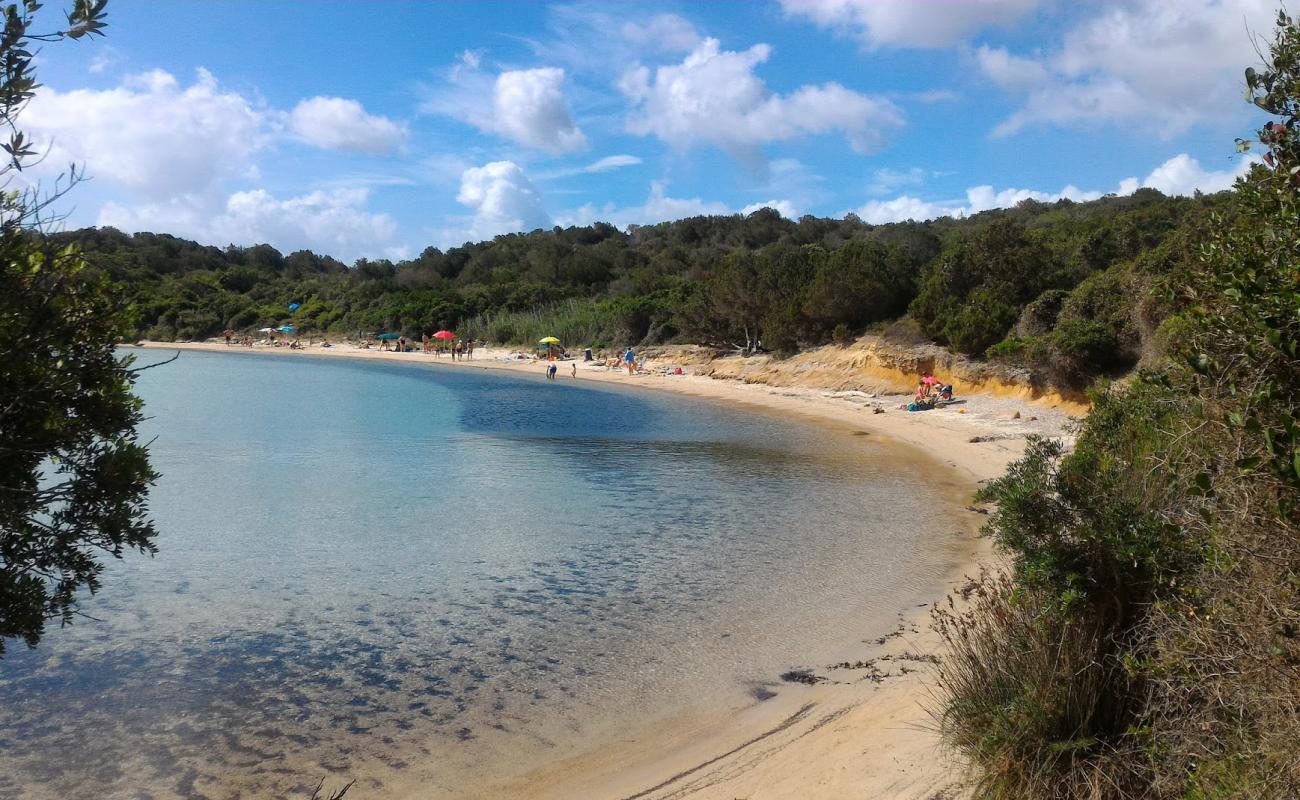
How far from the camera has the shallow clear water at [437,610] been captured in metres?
6.84

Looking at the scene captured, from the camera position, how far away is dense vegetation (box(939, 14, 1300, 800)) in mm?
3271

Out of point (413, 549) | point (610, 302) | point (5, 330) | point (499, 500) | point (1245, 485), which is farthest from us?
point (610, 302)

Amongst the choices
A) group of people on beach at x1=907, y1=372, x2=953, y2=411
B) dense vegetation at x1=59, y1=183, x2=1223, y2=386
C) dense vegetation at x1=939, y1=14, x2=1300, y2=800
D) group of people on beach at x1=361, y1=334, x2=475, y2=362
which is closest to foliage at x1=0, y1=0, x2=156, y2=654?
dense vegetation at x1=59, y1=183, x2=1223, y2=386

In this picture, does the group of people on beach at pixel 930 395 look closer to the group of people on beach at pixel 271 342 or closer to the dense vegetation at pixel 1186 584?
the dense vegetation at pixel 1186 584

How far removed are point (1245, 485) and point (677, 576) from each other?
326 inches

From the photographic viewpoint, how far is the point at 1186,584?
411 centimetres

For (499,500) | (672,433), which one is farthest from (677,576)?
(672,433)

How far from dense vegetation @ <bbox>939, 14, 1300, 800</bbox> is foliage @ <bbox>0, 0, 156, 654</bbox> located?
454 centimetres

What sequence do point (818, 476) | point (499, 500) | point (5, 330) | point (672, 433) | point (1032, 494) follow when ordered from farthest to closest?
1. point (672, 433)
2. point (818, 476)
3. point (499, 500)
4. point (1032, 494)
5. point (5, 330)

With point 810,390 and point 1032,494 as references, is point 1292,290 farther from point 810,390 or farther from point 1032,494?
point 810,390

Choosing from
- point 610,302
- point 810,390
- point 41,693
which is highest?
point 610,302

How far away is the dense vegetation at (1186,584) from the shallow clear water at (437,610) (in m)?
3.30

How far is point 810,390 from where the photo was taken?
34188mm

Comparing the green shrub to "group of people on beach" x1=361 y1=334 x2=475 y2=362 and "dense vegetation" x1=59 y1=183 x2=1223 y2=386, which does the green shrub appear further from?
"group of people on beach" x1=361 y1=334 x2=475 y2=362
